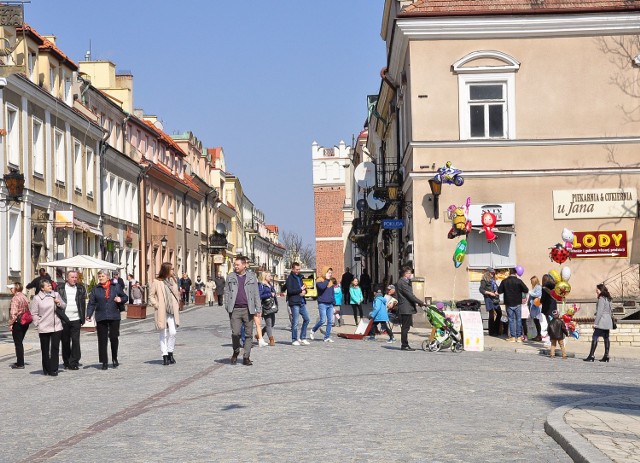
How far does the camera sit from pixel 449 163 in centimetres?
2881

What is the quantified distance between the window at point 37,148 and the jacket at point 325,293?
16332 mm

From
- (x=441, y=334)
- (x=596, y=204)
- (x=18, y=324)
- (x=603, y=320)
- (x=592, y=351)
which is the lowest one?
(x=592, y=351)

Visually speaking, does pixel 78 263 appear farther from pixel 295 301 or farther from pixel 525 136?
pixel 525 136

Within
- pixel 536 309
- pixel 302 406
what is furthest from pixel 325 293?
pixel 302 406

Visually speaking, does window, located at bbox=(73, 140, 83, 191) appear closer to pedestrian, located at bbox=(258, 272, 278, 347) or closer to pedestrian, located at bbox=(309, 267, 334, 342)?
pedestrian, located at bbox=(309, 267, 334, 342)

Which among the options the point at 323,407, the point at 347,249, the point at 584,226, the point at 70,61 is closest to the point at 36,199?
the point at 70,61

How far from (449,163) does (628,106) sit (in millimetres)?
5338

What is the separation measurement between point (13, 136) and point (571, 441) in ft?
96.1

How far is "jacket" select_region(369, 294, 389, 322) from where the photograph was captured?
2519 cm

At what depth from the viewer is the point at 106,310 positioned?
18562mm

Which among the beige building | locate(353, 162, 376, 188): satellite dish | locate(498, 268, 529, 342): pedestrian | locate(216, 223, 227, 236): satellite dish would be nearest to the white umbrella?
the beige building

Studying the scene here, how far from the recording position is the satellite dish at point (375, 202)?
123ft

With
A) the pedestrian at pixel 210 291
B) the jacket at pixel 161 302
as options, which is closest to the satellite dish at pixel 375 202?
the jacket at pixel 161 302

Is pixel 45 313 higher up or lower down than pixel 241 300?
lower down
